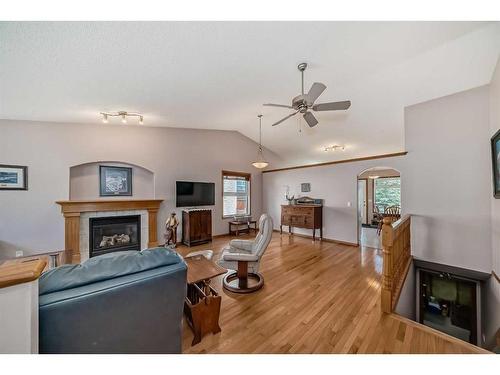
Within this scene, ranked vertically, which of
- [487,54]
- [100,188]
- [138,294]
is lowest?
[138,294]

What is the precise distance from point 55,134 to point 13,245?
2078 mm

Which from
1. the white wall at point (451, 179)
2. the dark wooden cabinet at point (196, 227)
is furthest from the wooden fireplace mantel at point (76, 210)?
the white wall at point (451, 179)

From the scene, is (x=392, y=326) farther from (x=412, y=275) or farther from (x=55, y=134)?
(x=55, y=134)

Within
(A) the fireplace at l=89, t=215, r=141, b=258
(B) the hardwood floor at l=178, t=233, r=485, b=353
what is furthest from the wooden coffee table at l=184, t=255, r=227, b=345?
(A) the fireplace at l=89, t=215, r=141, b=258

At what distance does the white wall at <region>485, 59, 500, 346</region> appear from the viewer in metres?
2.50

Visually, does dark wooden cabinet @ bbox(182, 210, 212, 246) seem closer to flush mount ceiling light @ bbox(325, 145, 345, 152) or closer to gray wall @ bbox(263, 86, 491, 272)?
flush mount ceiling light @ bbox(325, 145, 345, 152)

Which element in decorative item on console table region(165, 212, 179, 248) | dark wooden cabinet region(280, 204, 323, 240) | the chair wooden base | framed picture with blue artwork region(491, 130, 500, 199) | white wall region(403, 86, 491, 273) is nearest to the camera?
framed picture with blue artwork region(491, 130, 500, 199)

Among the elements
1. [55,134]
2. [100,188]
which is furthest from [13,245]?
[55,134]

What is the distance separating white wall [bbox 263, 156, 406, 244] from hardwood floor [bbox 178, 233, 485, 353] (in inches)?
67.9

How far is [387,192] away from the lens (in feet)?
27.5

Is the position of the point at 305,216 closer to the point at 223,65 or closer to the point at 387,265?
the point at 387,265

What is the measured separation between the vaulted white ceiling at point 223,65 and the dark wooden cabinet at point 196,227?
234 cm

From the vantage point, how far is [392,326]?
196cm

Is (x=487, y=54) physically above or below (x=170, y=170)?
above
